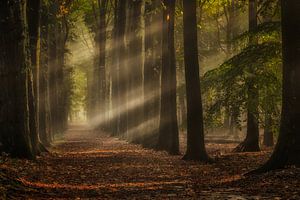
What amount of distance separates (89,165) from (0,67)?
194 inches

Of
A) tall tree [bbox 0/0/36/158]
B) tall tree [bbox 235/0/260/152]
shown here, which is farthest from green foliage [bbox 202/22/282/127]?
tall tree [bbox 0/0/36/158]

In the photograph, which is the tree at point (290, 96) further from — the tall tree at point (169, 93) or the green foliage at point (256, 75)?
the tall tree at point (169, 93)

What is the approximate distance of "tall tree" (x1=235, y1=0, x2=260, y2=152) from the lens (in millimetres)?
19214

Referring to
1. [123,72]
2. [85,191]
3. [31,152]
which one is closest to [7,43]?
[31,152]

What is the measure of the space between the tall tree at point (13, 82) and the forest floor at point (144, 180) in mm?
836

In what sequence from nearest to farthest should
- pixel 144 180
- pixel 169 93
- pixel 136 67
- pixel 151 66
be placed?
1. pixel 144 180
2. pixel 169 93
3. pixel 151 66
4. pixel 136 67

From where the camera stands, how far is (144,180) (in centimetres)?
1412

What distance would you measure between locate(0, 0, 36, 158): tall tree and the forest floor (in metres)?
0.84

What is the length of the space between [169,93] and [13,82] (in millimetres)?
9711

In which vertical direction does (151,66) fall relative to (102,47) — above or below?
below

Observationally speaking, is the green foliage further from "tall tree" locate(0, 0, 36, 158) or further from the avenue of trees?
"tall tree" locate(0, 0, 36, 158)

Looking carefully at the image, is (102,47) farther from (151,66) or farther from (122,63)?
(151,66)

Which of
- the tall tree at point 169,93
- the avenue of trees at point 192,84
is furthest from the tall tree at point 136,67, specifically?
the tall tree at point 169,93

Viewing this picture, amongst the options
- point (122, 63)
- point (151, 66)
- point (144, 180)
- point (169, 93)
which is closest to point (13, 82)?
point (144, 180)
